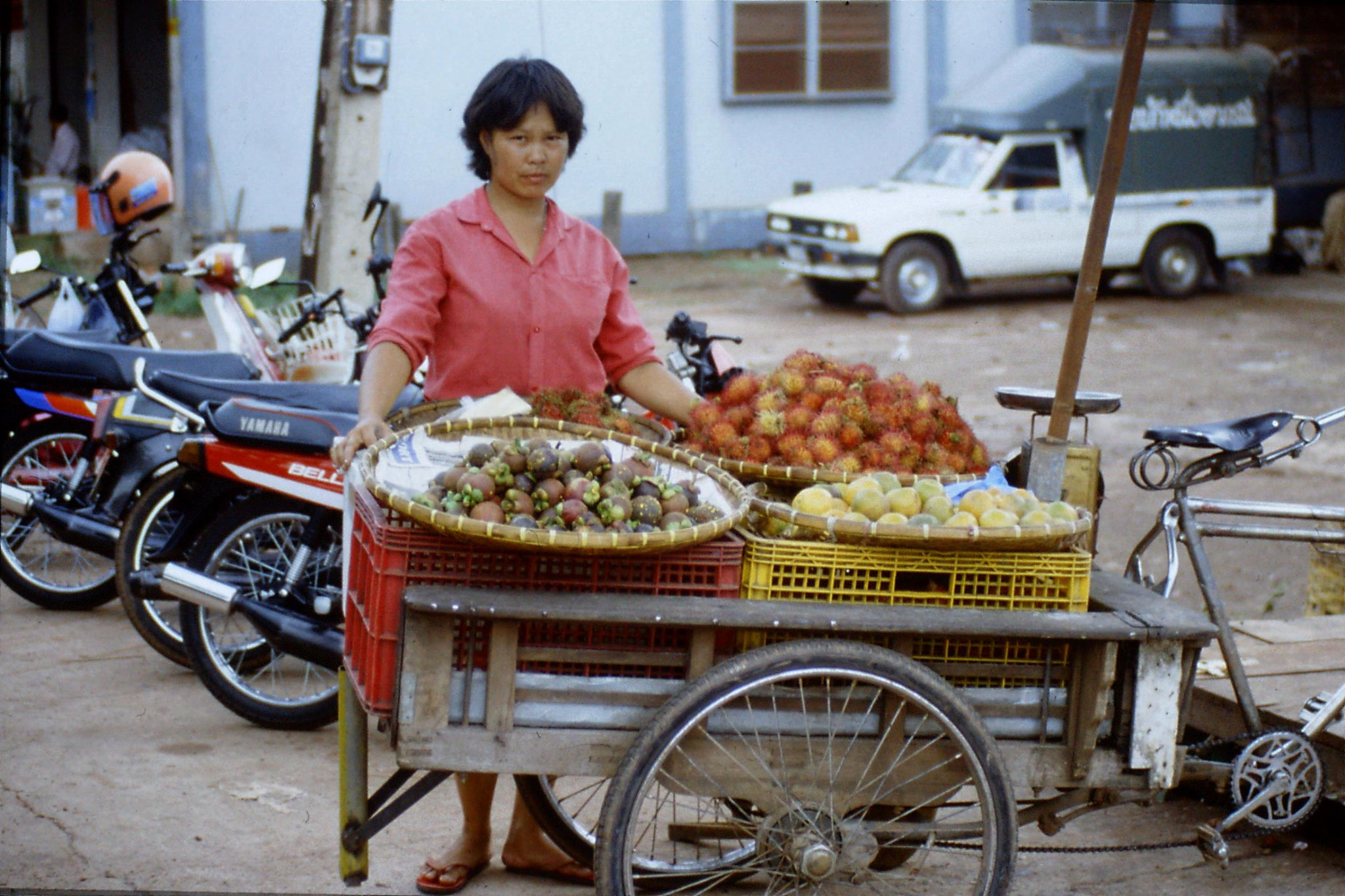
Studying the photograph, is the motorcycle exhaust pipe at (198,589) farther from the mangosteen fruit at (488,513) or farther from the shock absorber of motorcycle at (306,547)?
the mangosteen fruit at (488,513)

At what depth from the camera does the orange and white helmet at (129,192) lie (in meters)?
5.91

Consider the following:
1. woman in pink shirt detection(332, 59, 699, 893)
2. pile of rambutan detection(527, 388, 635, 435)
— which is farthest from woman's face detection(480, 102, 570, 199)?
pile of rambutan detection(527, 388, 635, 435)

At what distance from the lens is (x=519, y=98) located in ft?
9.97

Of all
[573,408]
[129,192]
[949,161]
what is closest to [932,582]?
[573,408]

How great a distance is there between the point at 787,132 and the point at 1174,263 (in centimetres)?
504

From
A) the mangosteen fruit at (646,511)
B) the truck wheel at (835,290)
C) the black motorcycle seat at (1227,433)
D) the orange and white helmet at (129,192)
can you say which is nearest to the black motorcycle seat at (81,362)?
the orange and white helmet at (129,192)

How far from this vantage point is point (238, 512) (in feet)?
13.8

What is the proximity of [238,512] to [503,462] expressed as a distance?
6.26 feet

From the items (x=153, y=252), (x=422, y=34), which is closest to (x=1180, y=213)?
(x=422, y=34)

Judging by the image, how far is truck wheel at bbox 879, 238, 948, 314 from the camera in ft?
41.9

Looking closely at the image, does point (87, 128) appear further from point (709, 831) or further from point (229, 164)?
point (709, 831)

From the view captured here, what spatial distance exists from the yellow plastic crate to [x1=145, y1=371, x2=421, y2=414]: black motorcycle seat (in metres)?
2.17

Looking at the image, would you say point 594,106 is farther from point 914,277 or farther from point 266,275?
point 266,275

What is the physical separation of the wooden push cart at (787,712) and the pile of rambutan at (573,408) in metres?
0.70
